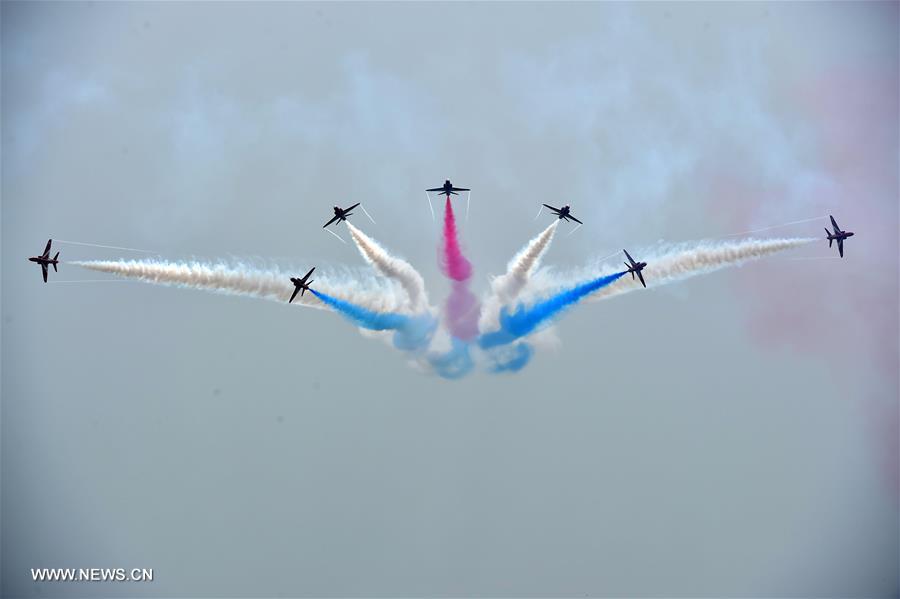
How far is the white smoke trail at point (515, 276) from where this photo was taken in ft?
145

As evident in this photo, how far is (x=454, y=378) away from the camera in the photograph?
1844 inches

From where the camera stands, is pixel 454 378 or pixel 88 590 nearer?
pixel 454 378

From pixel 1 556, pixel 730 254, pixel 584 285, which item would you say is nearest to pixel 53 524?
pixel 1 556

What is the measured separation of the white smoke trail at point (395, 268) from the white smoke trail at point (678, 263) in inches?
229

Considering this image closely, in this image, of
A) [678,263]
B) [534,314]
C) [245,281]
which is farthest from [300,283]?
[678,263]

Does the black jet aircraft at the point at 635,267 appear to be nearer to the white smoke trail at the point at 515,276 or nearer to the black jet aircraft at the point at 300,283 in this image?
the white smoke trail at the point at 515,276

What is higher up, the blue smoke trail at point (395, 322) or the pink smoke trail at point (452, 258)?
the pink smoke trail at point (452, 258)

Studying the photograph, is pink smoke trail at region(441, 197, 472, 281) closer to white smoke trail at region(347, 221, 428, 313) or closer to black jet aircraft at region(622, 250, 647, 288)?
white smoke trail at region(347, 221, 428, 313)

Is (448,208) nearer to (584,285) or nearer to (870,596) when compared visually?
(584,285)

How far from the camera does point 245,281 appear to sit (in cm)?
4216

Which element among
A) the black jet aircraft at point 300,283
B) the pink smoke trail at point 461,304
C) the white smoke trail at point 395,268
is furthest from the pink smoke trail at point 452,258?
the black jet aircraft at point 300,283

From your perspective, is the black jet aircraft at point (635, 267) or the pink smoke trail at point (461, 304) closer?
the black jet aircraft at point (635, 267)

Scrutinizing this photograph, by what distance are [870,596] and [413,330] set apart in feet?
172

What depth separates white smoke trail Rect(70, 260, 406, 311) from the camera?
40.5 metres
